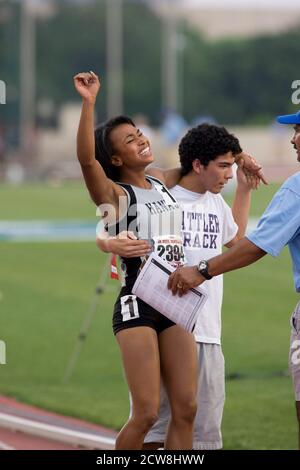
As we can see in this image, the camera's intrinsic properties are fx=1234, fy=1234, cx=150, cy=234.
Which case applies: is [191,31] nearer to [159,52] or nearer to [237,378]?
[159,52]

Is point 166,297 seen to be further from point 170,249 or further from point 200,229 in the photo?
point 200,229

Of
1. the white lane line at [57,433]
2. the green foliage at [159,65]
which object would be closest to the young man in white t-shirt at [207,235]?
the white lane line at [57,433]

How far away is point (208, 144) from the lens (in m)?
6.92

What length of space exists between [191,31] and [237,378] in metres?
76.5

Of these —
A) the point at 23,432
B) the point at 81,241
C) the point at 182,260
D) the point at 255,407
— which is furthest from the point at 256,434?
the point at 81,241

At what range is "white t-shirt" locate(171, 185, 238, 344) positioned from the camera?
269 inches

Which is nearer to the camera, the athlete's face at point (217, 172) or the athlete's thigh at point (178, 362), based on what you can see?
the athlete's thigh at point (178, 362)

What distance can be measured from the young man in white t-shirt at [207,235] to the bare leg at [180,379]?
261mm

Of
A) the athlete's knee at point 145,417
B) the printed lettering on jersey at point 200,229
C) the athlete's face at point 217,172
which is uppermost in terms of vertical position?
the athlete's face at point 217,172

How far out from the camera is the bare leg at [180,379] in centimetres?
643

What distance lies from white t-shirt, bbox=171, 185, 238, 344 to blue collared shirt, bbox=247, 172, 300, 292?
26.0 inches

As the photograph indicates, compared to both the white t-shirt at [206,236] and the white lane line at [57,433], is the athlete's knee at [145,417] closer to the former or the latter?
the white t-shirt at [206,236]

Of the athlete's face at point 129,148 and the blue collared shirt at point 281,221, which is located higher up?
the athlete's face at point 129,148

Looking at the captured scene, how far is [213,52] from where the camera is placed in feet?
266
